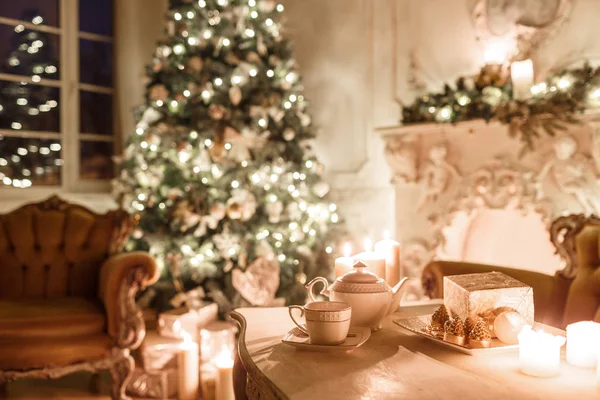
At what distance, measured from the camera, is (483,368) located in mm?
1064

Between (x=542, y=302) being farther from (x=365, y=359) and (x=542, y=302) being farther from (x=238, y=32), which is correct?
(x=238, y=32)

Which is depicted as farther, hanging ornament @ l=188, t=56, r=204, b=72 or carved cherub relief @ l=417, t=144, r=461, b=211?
hanging ornament @ l=188, t=56, r=204, b=72

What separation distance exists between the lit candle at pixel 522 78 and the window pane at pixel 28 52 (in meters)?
3.51

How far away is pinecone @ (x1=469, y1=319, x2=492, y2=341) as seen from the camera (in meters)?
1.18

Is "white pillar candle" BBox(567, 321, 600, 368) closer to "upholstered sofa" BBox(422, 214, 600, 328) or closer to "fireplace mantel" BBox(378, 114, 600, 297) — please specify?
"upholstered sofa" BBox(422, 214, 600, 328)

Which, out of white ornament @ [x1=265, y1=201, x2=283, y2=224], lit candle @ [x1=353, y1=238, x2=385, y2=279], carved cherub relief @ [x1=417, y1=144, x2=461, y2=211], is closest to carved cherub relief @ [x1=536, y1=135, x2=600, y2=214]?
carved cherub relief @ [x1=417, y1=144, x2=461, y2=211]

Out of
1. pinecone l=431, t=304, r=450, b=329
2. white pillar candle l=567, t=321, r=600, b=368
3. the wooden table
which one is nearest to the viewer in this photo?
the wooden table

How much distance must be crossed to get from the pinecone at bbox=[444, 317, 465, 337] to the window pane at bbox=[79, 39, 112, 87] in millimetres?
4238

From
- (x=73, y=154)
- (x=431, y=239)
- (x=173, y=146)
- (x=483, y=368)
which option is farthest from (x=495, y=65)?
(x=73, y=154)

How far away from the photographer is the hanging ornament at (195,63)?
3.48m

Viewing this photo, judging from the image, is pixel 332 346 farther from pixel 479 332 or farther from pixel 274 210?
pixel 274 210

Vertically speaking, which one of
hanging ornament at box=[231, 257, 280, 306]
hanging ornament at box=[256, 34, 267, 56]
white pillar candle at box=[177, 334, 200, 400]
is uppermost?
hanging ornament at box=[256, 34, 267, 56]

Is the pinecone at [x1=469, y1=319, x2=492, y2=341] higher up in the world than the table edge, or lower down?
higher up

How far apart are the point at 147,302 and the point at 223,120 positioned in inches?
47.7
